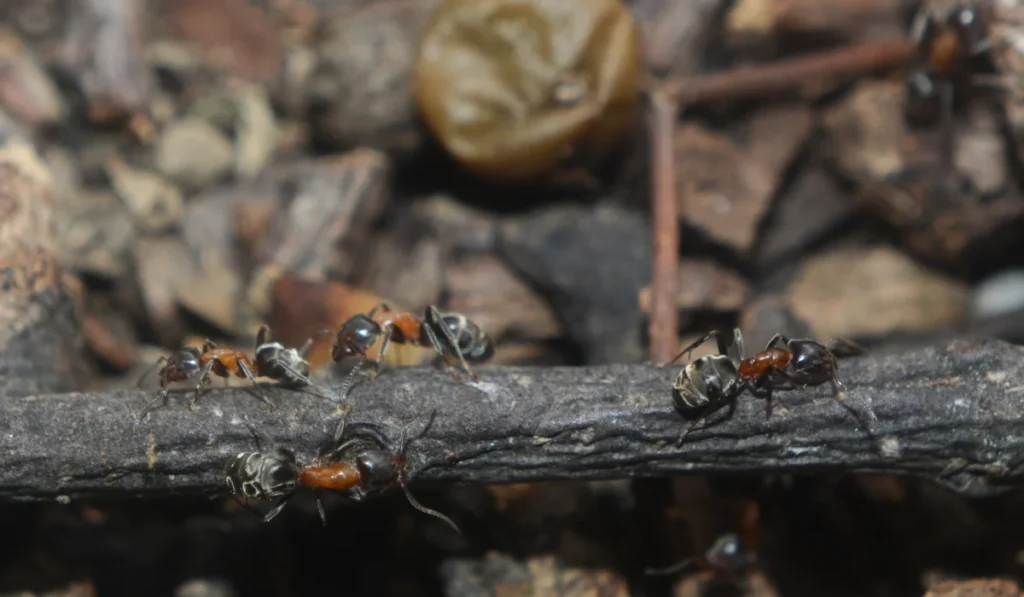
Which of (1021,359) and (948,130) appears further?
(948,130)

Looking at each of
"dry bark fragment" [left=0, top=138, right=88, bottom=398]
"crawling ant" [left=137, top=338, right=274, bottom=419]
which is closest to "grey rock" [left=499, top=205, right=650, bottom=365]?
"crawling ant" [left=137, top=338, right=274, bottom=419]

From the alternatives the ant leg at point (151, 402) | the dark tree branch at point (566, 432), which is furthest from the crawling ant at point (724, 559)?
the ant leg at point (151, 402)

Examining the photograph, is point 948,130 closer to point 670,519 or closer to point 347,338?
point 670,519

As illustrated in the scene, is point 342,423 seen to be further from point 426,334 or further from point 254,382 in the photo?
point 426,334

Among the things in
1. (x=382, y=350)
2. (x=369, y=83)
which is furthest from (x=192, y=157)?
(x=382, y=350)

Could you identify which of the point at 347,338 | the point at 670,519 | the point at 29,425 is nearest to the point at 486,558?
the point at 670,519

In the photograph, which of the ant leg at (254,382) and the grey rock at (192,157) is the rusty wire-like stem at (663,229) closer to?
the ant leg at (254,382)
